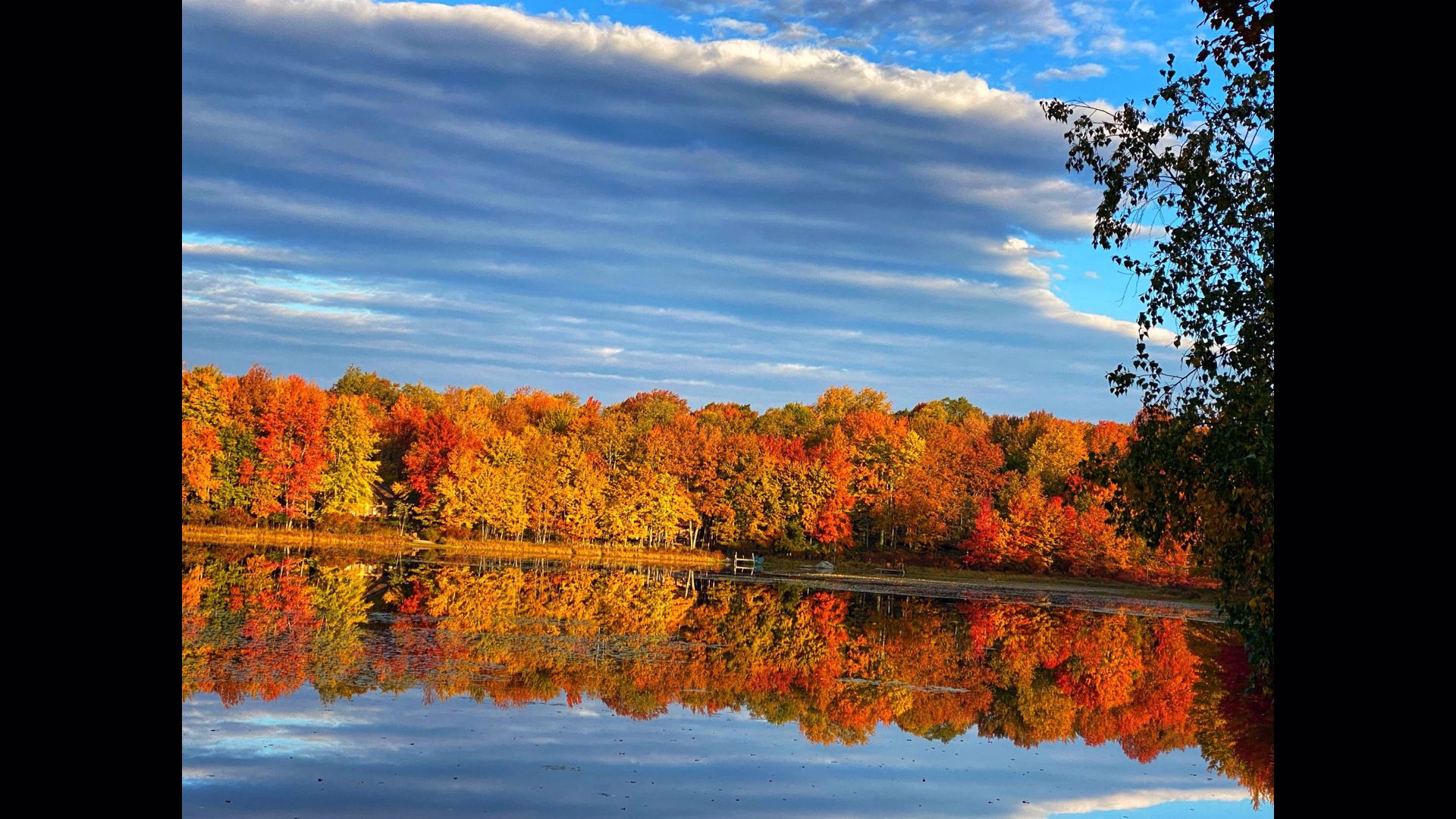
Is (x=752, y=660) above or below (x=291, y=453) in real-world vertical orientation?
below

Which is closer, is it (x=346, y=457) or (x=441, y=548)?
(x=346, y=457)

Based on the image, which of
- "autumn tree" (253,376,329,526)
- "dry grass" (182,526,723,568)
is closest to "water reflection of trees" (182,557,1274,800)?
"dry grass" (182,526,723,568)

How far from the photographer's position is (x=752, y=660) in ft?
74.6

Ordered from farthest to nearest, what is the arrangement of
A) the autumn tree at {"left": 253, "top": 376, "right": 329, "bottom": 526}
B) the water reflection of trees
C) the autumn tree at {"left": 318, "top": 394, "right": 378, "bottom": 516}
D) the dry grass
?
1. the autumn tree at {"left": 318, "top": 394, "right": 378, "bottom": 516}
2. the autumn tree at {"left": 253, "top": 376, "right": 329, "bottom": 526}
3. the dry grass
4. the water reflection of trees

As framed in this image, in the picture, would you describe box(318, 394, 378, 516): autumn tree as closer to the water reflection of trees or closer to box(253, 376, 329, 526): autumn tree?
box(253, 376, 329, 526): autumn tree

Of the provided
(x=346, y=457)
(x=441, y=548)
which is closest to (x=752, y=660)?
(x=441, y=548)

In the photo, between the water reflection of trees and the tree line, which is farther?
the tree line

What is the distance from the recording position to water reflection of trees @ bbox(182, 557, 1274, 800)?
56.9 feet

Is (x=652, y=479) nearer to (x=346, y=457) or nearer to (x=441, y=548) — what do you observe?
(x=441, y=548)

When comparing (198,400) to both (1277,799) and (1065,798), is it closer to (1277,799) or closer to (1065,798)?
(1065,798)

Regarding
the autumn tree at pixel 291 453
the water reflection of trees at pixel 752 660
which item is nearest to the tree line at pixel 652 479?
the autumn tree at pixel 291 453

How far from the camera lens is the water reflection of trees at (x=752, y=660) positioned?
1734cm
